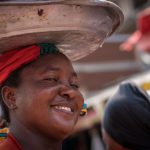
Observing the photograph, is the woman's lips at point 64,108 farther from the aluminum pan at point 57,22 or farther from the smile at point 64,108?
the aluminum pan at point 57,22

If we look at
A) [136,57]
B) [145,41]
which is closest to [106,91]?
[145,41]

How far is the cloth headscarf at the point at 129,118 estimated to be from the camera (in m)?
3.81

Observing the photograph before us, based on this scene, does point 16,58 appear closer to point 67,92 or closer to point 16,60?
point 16,60

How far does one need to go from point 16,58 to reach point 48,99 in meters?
0.32

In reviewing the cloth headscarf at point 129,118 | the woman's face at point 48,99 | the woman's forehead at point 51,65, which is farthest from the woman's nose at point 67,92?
the cloth headscarf at point 129,118

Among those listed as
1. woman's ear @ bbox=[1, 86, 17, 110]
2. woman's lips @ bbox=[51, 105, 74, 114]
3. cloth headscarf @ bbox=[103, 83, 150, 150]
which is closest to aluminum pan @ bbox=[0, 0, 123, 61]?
woman's ear @ bbox=[1, 86, 17, 110]

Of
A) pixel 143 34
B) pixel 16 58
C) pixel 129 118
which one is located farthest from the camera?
pixel 143 34

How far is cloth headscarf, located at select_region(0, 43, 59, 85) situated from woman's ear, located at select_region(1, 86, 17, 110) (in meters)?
0.05

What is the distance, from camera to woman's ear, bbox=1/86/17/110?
306 centimetres

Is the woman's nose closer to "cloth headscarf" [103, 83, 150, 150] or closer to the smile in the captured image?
the smile

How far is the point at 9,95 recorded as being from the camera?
3072 mm

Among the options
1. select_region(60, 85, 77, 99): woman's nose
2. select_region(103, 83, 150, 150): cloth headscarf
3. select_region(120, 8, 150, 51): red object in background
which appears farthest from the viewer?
select_region(120, 8, 150, 51): red object in background

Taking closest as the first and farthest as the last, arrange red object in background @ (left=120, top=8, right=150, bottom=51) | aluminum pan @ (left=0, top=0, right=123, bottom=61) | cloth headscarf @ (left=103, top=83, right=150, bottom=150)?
1. aluminum pan @ (left=0, top=0, right=123, bottom=61)
2. cloth headscarf @ (left=103, top=83, right=150, bottom=150)
3. red object in background @ (left=120, top=8, right=150, bottom=51)

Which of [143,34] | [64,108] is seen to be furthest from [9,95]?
[143,34]
